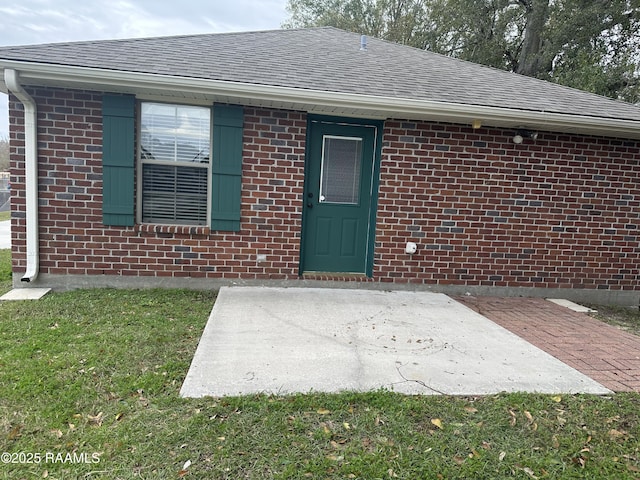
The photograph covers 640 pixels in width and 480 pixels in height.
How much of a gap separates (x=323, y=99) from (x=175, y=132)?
1867 mm

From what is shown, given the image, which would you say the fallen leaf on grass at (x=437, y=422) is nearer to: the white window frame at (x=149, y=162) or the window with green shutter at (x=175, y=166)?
the window with green shutter at (x=175, y=166)

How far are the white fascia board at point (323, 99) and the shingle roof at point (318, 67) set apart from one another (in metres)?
0.10

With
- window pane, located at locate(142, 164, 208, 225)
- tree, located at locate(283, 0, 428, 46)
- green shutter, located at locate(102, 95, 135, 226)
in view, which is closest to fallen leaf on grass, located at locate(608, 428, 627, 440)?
window pane, located at locate(142, 164, 208, 225)

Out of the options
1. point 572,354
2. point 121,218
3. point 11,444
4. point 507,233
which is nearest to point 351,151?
point 507,233

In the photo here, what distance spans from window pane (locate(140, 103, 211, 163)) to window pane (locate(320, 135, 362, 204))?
1.57m

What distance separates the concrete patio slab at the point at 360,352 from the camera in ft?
8.63

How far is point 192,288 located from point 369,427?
339 centimetres

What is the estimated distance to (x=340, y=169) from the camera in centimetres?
526

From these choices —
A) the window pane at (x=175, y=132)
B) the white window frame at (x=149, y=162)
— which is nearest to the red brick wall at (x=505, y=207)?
the white window frame at (x=149, y=162)

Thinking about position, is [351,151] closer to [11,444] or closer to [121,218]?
[121,218]

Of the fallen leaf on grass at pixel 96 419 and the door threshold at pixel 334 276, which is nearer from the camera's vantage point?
the fallen leaf on grass at pixel 96 419

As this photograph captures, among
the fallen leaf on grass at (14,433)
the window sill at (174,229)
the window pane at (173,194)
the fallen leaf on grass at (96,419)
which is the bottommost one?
the fallen leaf on grass at (14,433)

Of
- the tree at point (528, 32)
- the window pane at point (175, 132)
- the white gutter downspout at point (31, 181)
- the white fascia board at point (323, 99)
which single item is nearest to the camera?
the white fascia board at point (323, 99)

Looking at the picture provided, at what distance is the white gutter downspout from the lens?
4266 mm
